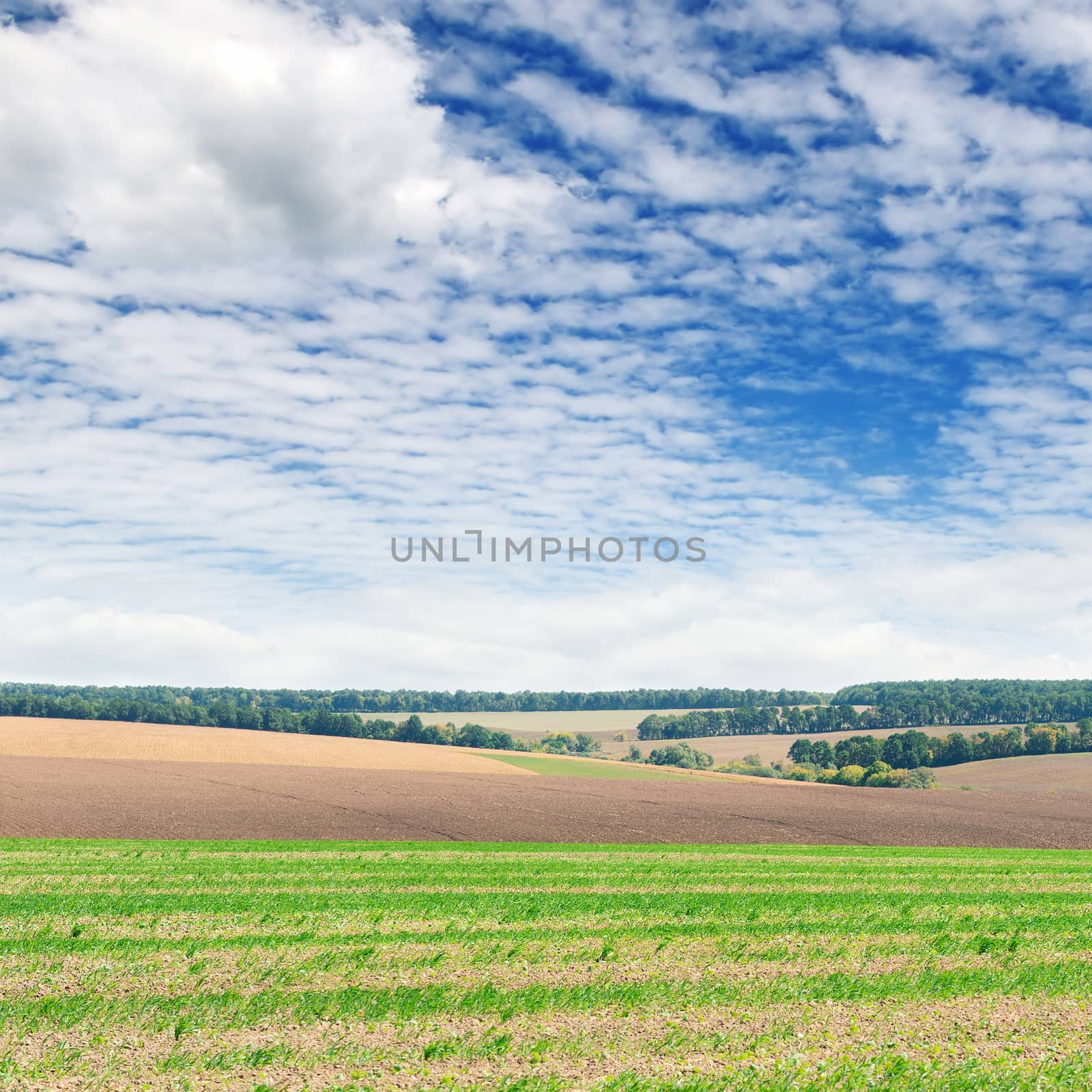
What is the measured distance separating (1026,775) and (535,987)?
3858 inches

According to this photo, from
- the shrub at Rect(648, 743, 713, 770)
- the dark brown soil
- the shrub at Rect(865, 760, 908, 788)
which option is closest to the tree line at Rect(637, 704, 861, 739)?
the shrub at Rect(648, 743, 713, 770)

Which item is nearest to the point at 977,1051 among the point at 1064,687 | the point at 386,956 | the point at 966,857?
the point at 386,956

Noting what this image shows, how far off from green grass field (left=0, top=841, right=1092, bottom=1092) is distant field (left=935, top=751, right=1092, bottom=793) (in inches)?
2991

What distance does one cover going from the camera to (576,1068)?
9219 mm

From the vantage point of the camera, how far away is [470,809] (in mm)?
48000

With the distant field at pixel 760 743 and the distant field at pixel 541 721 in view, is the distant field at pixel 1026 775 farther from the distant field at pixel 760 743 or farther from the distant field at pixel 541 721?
the distant field at pixel 541 721

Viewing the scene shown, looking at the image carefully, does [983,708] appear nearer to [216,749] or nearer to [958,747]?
[958,747]

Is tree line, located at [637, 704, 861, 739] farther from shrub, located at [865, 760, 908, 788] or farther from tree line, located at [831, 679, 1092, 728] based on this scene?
shrub, located at [865, 760, 908, 788]

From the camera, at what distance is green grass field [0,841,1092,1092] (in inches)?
360

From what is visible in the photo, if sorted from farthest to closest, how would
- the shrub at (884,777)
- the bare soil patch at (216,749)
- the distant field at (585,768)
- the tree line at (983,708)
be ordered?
the tree line at (983,708) < the shrub at (884,777) < the distant field at (585,768) < the bare soil patch at (216,749)

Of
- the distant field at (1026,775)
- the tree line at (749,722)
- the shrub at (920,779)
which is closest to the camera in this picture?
the distant field at (1026,775)

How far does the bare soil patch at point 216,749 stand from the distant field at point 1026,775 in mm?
50233

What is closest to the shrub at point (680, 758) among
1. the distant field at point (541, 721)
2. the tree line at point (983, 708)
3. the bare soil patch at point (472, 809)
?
the distant field at point (541, 721)

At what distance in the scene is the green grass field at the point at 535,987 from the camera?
916 cm
